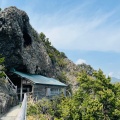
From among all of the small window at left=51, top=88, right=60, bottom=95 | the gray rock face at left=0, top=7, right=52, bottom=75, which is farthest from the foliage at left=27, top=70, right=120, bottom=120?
the gray rock face at left=0, top=7, right=52, bottom=75

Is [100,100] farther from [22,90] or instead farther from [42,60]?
[42,60]

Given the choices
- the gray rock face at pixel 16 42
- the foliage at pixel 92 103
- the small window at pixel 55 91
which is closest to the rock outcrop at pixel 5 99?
the foliage at pixel 92 103

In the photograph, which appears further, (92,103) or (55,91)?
(55,91)

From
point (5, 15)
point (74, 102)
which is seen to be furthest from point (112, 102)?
point (5, 15)

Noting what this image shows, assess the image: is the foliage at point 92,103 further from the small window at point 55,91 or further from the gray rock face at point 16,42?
the gray rock face at point 16,42

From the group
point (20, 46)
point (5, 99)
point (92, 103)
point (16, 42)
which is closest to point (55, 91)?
point (20, 46)

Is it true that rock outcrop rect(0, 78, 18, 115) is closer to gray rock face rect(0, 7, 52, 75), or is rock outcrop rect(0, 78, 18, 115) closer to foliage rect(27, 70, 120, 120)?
foliage rect(27, 70, 120, 120)

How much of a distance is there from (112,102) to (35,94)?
10.7m

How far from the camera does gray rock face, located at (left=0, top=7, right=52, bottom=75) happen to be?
96.0ft

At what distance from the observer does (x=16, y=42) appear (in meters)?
30.5

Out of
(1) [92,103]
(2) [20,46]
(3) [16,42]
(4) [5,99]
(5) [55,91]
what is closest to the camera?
(4) [5,99]

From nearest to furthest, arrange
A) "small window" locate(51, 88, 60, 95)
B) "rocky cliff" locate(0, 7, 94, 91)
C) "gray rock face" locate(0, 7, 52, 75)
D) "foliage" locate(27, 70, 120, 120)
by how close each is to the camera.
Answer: "foliage" locate(27, 70, 120, 120) < "gray rock face" locate(0, 7, 52, 75) < "rocky cliff" locate(0, 7, 94, 91) < "small window" locate(51, 88, 60, 95)

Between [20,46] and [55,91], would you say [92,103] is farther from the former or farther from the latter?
[20,46]

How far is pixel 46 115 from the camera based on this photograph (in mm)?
22812
